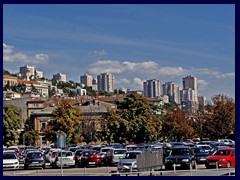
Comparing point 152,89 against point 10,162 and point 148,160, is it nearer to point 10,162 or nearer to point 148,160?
point 10,162

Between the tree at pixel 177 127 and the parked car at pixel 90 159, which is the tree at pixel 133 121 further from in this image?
the parked car at pixel 90 159

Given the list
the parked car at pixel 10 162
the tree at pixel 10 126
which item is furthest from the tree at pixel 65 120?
the parked car at pixel 10 162

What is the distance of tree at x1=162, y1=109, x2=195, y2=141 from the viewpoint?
78500mm

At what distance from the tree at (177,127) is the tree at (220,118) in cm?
335

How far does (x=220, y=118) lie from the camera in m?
71.7

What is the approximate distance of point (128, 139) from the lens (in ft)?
208

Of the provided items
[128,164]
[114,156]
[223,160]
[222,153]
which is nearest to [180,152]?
[222,153]

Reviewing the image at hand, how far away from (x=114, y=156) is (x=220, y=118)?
3706cm

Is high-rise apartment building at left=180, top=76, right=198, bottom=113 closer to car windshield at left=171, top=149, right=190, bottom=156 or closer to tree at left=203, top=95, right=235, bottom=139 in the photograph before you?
tree at left=203, top=95, right=235, bottom=139

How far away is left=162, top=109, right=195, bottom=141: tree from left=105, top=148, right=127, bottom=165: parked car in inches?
1582
